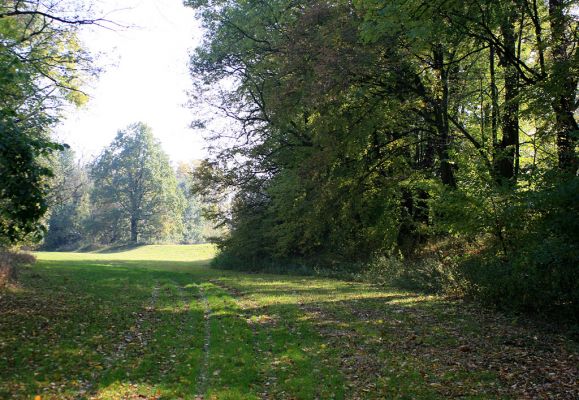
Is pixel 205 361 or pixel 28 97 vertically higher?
pixel 28 97

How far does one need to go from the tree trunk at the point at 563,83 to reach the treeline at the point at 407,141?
51 mm

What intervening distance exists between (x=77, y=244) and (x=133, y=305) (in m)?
64.9

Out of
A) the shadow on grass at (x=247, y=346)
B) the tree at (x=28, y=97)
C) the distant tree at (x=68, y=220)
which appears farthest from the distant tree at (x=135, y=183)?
the shadow on grass at (x=247, y=346)

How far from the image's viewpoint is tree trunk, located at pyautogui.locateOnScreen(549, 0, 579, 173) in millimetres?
11133

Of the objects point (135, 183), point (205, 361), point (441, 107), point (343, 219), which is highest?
point (135, 183)

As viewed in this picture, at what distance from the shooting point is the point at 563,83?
11438 millimetres

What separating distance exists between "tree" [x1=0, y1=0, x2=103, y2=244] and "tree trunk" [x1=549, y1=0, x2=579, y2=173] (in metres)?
11.5

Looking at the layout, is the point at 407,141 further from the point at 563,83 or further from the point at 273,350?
the point at 273,350

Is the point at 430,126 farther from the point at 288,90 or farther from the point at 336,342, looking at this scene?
the point at 336,342

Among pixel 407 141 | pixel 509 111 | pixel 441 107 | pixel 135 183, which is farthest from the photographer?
pixel 135 183

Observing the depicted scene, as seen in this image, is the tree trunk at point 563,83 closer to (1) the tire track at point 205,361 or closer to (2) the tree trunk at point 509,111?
(2) the tree trunk at point 509,111

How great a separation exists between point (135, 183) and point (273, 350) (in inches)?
2623

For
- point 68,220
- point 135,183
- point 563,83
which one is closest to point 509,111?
point 563,83

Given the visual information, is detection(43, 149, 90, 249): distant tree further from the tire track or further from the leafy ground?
the tire track
